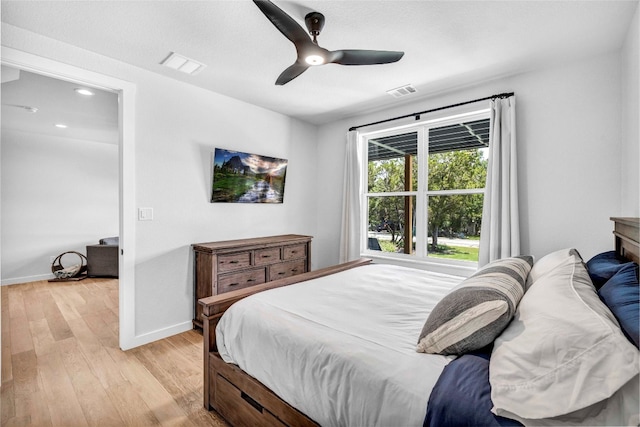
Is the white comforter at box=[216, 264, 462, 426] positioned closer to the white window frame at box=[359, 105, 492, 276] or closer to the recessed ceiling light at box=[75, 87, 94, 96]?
the white window frame at box=[359, 105, 492, 276]

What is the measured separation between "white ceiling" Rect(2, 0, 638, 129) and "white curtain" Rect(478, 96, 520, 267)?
0.44 m

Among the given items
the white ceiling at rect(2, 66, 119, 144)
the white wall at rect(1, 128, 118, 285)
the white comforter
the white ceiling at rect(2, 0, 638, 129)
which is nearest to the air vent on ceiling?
the white ceiling at rect(2, 0, 638, 129)

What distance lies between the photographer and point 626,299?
0.92 metres

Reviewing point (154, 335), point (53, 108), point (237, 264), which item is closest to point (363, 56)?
point (237, 264)

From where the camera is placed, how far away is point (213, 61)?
8.59 feet

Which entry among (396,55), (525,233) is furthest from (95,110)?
(525,233)

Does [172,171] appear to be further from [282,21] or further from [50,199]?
A: [50,199]

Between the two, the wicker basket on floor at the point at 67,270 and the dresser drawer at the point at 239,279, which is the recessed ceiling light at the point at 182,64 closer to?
the dresser drawer at the point at 239,279

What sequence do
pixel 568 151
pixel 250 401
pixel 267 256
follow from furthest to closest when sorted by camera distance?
pixel 267 256
pixel 568 151
pixel 250 401

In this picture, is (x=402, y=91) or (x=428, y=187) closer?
(x=402, y=91)

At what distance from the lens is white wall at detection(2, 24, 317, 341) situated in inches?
108

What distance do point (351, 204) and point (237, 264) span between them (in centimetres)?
178

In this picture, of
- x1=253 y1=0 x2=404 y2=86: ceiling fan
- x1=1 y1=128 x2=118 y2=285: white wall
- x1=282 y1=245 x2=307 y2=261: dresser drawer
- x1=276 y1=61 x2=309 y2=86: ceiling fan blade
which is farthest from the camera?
x1=1 y1=128 x2=118 y2=285: white wall

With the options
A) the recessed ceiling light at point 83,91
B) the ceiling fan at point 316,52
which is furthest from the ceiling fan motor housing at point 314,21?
the recessed ceiling light at point 83,91
